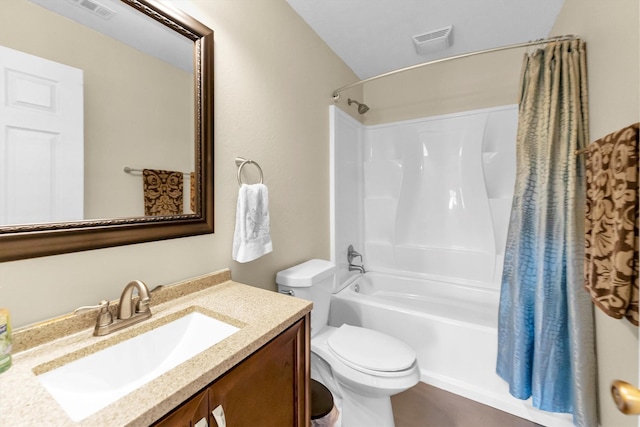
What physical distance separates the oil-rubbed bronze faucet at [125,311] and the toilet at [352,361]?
741 millimetres

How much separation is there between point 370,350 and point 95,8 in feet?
5.84

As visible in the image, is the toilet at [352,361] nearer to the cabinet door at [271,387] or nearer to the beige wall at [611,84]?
the cabinet door at [271,387]

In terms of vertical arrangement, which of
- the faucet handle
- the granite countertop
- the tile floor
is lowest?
the tile floor

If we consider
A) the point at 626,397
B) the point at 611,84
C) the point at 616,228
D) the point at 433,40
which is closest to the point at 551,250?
the point at 616,228

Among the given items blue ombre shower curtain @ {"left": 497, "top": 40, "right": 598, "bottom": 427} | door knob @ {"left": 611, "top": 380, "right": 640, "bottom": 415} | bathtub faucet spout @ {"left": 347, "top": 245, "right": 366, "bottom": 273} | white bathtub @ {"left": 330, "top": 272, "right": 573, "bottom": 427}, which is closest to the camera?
door knob @ {"left": 611, "top": 380, "right": 640, "bottom": 415}

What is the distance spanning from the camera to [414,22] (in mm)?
1854

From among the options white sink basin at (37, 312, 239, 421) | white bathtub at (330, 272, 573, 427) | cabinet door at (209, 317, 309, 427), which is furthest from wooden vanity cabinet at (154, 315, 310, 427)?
white bathtub at (330, 272, 573, 427)

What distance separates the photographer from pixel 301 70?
184cm

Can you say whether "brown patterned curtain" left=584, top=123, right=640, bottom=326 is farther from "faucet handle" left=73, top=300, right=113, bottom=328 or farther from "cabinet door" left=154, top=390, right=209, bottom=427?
"faucet handle" left=73, top=300, right=113, bottom=328

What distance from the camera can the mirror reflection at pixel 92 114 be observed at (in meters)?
0.73

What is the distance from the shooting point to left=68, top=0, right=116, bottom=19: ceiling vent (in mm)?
840

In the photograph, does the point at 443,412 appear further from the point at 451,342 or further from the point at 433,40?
the point at 433,40

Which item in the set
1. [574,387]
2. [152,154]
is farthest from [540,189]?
[152,154]

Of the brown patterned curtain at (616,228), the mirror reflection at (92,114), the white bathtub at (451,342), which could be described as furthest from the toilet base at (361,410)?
the mirror reflection at (92,114)
